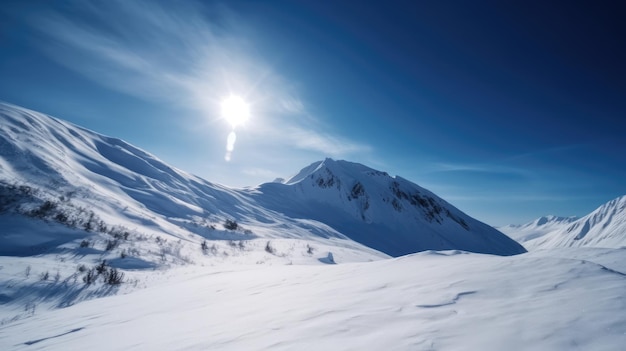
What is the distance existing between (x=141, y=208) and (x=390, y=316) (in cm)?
2186

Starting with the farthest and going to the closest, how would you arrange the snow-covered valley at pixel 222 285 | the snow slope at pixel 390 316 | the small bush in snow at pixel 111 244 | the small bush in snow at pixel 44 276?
the small bush in snow at pixel 111 244, the small bush in snow at pixel 44 276, the snow-covered valley at pixel 222 285, the snow slope at pixel 390 316

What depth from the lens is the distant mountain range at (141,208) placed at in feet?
38.7

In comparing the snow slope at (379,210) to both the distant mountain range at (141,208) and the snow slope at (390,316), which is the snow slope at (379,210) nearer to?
the distant mountain range at (141,208)

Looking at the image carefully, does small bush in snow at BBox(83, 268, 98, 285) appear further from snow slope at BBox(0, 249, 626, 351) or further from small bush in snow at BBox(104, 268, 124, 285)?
snow slope at BBox(0, 249, 626, 351)

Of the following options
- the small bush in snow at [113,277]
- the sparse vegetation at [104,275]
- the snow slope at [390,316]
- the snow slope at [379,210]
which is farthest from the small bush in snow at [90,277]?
the snow slope at [379,210]

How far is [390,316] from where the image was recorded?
2801mm

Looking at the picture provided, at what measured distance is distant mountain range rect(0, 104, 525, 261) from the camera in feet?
38.7

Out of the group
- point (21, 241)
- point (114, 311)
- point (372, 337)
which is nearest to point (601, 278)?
point (372, 337)

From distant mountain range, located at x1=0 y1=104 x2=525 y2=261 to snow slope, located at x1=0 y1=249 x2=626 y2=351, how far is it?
26.7ft

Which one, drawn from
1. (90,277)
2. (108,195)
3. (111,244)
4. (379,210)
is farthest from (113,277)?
(379,210)

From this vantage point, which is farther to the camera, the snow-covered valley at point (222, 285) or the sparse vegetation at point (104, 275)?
the sparse vegetation at point (104, 275)

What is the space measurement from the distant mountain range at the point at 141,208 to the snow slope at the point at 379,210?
410mm

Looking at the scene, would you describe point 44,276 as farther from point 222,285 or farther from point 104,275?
point 222,285

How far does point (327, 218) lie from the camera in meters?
48.7
